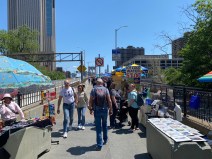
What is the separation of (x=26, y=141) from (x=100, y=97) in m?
2.46

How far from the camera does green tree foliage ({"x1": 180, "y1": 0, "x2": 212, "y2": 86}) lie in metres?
18.2

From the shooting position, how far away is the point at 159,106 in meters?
9.90

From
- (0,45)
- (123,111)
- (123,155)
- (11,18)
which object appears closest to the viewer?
(123,155)

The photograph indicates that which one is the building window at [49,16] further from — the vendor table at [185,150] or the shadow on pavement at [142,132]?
the vendor table at [185,150]

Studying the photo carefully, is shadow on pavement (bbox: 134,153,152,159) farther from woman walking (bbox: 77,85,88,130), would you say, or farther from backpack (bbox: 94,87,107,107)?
woman walking (bbox: 77,85,88,130)

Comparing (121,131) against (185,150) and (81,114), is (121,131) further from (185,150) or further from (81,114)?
(185,150)

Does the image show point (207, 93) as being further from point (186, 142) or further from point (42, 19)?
point (42, 19)

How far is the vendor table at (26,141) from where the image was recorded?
653 centimetres

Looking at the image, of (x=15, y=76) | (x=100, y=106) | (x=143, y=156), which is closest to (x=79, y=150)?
(x=100, y=106)

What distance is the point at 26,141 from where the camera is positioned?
690cm

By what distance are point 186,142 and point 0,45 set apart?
79.5m

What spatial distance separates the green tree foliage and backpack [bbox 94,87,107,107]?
1114 centimetres

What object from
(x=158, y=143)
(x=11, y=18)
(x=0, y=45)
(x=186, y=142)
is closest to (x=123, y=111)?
(x=158, y=143)

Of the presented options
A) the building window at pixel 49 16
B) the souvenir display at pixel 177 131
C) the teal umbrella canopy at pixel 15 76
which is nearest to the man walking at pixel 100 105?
the teal umbrella canopy at pixel 15 76
